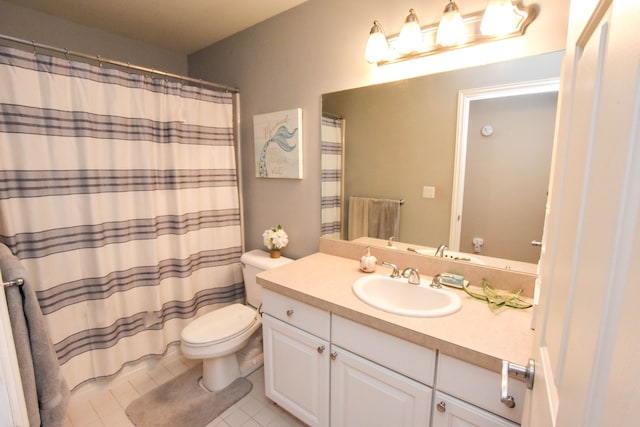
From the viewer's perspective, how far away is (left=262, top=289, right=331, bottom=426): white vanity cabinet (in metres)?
1.30

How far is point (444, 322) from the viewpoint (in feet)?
3.43

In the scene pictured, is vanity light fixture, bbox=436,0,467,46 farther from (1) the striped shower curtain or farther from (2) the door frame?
(1) the striped shower curtain

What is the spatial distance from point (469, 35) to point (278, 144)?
48.8 inches

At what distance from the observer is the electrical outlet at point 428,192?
147 centimetres

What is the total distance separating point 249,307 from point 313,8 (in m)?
1.94

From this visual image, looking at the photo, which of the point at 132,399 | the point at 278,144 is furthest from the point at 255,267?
the point at 132,399

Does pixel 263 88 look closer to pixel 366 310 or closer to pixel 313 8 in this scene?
pixel 313 8

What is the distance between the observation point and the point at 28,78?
1.41 metres

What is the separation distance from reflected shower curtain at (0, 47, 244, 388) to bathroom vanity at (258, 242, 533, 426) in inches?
34.5

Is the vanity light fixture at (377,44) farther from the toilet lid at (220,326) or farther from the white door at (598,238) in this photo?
the toilet lid at (220,326)

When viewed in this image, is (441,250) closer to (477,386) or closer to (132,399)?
(477,386)

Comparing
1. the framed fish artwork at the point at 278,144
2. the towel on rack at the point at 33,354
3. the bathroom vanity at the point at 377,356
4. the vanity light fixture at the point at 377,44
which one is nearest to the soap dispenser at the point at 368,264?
the bathroom vanity at the point at 377,356

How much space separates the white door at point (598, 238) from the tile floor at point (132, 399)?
4.92ft

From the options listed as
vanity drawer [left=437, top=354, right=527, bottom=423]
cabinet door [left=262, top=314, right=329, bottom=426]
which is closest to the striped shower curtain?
cabinet door [left=262, top=314, right=329, bottom=426]
